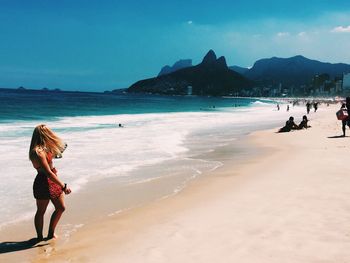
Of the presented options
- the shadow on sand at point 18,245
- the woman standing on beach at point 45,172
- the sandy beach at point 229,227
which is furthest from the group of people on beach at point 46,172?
the sandy beach at point 229,227

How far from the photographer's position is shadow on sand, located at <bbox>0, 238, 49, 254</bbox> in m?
6.01

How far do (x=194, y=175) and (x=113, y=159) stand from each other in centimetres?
422

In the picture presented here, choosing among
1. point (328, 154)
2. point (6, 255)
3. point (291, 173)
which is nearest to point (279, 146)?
point (328, 154)

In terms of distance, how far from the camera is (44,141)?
19.7 feet

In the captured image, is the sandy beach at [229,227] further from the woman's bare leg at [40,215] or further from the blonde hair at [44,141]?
the blonde hair at [44,141]

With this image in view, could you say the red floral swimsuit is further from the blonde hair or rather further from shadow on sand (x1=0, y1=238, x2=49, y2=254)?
shadow on sand (x1=0, y1=238, x2=49, y2=254)

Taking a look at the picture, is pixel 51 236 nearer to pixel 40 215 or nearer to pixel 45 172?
pixel 40 215

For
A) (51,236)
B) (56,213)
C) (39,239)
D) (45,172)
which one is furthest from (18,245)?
(45,172)

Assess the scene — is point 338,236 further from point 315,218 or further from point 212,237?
point 212,237

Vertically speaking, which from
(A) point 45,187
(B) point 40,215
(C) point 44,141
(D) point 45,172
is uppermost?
(C) point 44,141

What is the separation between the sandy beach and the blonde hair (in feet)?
4.64

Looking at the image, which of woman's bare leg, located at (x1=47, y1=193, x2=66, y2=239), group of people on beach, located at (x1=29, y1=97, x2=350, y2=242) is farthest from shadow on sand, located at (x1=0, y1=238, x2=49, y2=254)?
woman's bare leg, located at (x1=47, y1=193, x2=66, y2=239)

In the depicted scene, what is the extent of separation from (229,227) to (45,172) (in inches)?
115

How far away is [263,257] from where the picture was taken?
17.3ft
